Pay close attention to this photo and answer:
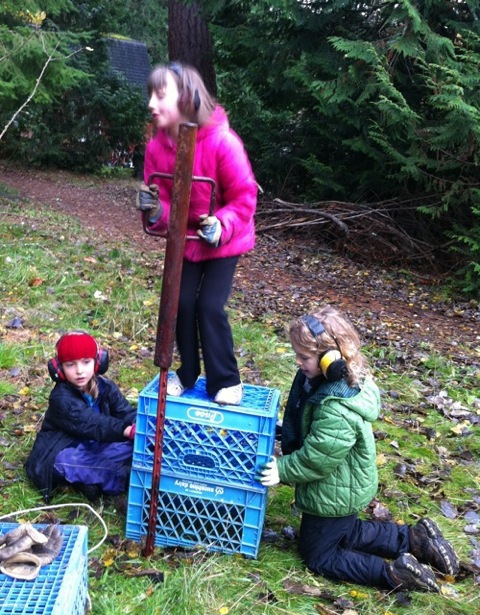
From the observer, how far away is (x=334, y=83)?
303 inches

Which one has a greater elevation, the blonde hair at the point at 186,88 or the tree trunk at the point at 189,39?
the tree trunk at the point at 189,39

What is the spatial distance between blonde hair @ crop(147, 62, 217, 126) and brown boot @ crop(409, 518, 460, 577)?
7.10 feet

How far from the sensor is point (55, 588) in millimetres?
1941

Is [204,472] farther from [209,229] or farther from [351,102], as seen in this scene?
[351,102]

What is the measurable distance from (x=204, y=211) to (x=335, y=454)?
49.4 inches

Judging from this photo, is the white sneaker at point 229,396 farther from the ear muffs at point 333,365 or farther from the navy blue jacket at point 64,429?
the navy blue jacket at point 64,429

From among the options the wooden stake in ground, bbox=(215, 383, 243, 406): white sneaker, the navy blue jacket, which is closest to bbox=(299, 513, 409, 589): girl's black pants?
bbox=(215, 383, 243, 406): white sneaker

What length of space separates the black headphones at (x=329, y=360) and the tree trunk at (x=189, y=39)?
8.71 m

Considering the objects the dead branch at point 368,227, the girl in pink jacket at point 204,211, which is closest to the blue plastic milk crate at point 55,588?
the girl in pink jacket at point 204,211

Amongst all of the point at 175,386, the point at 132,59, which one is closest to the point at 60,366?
the point at 175,386

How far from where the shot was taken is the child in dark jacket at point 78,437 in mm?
3193

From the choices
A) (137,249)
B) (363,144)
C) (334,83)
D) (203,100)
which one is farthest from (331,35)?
(203,100)

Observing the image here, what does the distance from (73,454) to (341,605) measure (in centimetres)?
153

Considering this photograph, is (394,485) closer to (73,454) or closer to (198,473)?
(198,473)
